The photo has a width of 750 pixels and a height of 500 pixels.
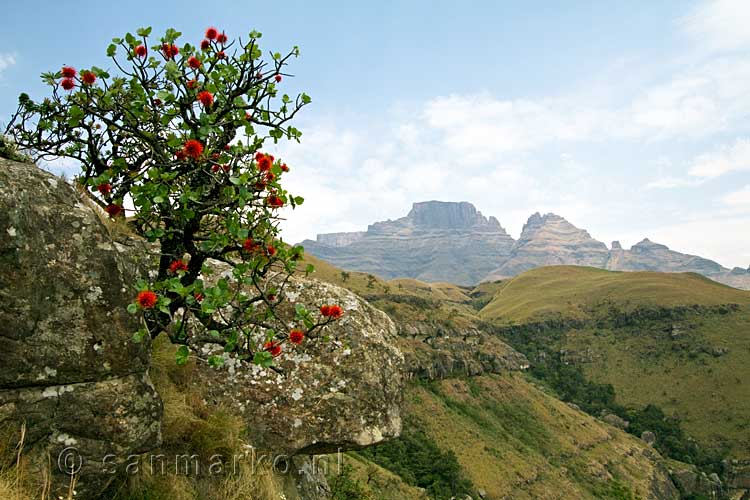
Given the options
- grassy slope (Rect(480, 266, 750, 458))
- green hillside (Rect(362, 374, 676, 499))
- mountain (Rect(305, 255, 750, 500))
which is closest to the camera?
green hillside (Rect(362, 374, 676, 499))

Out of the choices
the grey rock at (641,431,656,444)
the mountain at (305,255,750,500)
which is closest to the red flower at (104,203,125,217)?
the mountain at (305,255,750,500)

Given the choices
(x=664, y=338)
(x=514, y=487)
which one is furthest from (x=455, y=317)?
(x=664, y=338)

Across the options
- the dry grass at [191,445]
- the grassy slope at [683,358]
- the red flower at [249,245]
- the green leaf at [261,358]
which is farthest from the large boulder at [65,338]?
the grassy slope at [683,358]

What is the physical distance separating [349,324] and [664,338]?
176m

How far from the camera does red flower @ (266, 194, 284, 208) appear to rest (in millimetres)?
5379

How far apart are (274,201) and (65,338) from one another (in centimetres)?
264

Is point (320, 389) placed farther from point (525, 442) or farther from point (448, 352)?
point (448, 352)

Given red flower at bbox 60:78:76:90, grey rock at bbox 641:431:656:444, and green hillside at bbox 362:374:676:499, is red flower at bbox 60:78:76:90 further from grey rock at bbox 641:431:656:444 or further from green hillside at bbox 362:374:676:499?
grey rock at bbox 641:431:656:444

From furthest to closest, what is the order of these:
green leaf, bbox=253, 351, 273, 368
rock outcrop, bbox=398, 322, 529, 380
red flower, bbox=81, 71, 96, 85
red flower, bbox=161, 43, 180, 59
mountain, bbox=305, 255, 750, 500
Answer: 1. rock outcrop, bbox=398, 322, 529, 380
2. mountain, bbox=305, 255, 750, 500
3. red flower, bbox=161, 43, 180, 59
4. red flower, bbox=81, 71, 96, 85
5. green leaf, bbox=253, 351, 273, 368

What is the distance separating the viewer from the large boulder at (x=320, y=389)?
7.91 meters

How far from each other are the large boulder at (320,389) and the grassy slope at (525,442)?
7143cm

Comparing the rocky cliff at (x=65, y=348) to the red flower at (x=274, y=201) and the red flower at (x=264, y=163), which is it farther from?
the red flower at (x=264, y=163)

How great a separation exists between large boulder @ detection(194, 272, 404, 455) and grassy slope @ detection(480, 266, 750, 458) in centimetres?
14232

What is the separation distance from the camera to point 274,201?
17.7 ft
